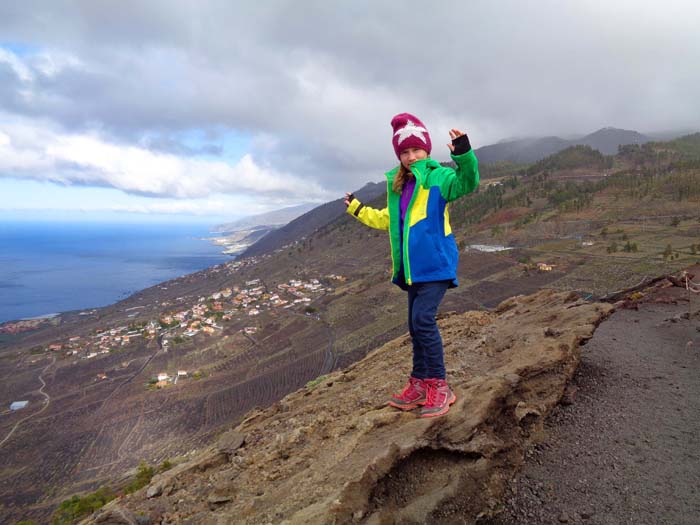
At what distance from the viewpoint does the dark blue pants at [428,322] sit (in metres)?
3.23

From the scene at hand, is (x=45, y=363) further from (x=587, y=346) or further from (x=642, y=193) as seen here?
(x=642, y=193)

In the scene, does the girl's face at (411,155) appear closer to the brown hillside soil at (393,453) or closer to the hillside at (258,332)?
the brown hillside soil at (393,453)

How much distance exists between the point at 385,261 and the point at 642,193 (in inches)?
1604

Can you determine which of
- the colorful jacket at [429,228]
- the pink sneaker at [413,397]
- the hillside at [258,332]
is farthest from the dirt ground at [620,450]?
the hillside at [258,332]

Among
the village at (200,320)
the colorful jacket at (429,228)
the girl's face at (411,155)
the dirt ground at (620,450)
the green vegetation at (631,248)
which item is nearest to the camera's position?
the dirt ground at (620,450)


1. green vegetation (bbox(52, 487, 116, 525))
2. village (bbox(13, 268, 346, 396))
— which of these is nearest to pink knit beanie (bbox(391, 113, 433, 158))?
green vegetation (bbox(52, 487, 116, 525))

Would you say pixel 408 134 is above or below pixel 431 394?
above

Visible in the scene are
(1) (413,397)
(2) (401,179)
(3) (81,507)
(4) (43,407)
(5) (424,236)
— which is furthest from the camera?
(4) (43,407)

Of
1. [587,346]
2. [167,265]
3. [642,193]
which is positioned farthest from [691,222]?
[167,265]

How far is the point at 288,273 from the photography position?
86.0 m

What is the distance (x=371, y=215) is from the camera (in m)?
3.94

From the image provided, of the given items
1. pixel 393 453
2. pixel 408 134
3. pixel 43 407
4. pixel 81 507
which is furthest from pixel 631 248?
pixel 43 407

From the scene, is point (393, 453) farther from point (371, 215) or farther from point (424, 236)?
point (371, 215)

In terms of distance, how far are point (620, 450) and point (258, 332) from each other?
48.7 m
